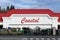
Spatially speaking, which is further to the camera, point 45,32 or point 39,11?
point 39,11

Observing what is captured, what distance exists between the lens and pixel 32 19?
72.9 metres

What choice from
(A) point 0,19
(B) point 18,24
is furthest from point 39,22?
(A) point 0,19

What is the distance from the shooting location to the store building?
239 feet

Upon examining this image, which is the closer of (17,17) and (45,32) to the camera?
(45,32)

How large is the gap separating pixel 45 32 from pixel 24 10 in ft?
67.2

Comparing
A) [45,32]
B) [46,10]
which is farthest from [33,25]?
[45,32]

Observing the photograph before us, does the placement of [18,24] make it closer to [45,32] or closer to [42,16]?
[42,16]

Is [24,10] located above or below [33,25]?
above

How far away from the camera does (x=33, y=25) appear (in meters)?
73.4

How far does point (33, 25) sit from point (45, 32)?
16328 mm

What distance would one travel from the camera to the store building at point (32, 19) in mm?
72812

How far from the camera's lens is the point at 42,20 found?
72.9 meters

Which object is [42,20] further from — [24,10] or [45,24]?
[24,10]

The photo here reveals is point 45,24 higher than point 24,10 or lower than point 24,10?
lower
